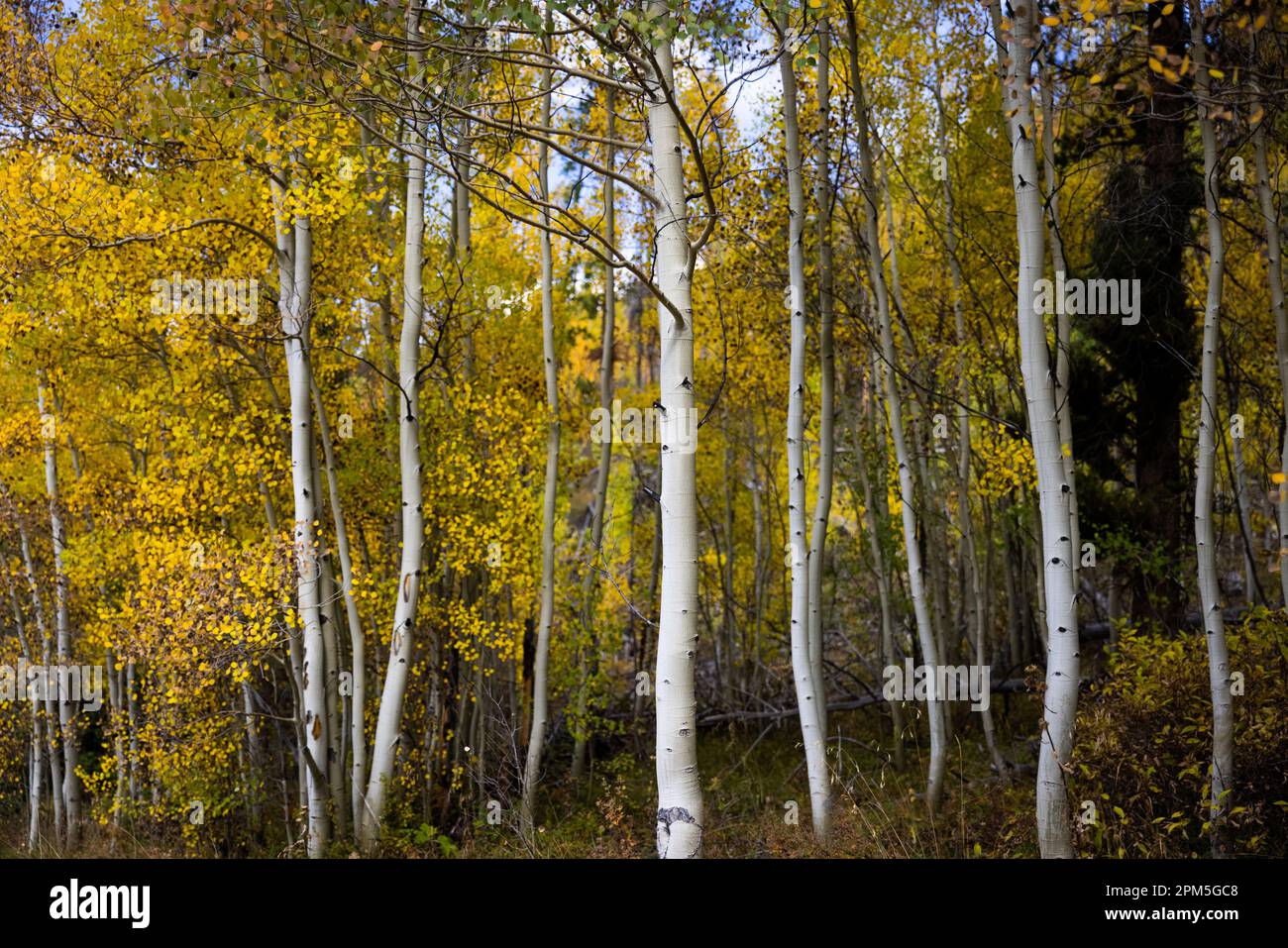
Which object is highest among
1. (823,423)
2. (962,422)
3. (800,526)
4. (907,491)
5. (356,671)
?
(962,422)

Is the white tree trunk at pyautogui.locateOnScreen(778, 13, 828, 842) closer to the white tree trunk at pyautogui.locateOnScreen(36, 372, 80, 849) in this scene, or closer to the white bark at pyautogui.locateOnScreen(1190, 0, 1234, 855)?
the white bark at pyautogui.locateOnScreen(1190, 0, 1234, 855)

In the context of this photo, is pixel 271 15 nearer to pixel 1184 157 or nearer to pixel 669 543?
pixel 669 543

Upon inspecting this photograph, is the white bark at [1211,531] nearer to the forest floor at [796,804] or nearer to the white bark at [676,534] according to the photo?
the forest floor at [796,804]

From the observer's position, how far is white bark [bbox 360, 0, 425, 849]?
25.5 ft

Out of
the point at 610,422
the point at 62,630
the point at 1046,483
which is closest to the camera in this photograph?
the point at 1046,483

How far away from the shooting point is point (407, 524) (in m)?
7.78

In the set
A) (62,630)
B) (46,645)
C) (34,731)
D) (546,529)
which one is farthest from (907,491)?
(34,731)

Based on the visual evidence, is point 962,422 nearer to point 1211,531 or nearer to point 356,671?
point 1211,531

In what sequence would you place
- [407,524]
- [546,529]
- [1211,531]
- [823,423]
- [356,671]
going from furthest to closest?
1. [546,529]
2. [356,671]
3. [407,524]
4. [823,423]
5. [1211,531]

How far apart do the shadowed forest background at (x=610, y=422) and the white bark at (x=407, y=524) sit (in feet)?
0.11

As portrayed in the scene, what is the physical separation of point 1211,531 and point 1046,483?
62.7 inches

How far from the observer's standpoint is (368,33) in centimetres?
417

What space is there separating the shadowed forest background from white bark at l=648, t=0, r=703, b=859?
0.08 feet

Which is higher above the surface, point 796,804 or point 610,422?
point 610,422
